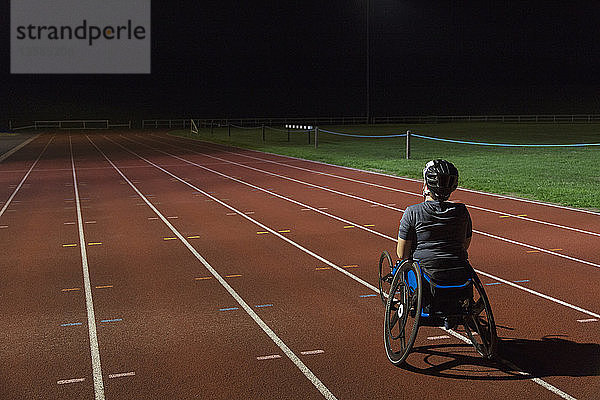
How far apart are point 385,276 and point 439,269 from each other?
821 millimetres

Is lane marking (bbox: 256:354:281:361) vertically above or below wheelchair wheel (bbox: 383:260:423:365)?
below

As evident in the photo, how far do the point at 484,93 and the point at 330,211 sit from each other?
6771 cm

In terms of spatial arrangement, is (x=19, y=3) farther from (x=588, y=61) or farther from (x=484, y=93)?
(x=588, y=61)

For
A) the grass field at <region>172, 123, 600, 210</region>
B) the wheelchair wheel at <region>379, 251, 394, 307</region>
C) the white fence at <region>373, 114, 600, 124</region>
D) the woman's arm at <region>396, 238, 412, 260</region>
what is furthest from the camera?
the white fence at <region>373, 114, 600, 124</region>

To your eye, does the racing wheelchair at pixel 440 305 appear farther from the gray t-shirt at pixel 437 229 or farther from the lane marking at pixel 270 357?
the lane marking at pixel 270 357

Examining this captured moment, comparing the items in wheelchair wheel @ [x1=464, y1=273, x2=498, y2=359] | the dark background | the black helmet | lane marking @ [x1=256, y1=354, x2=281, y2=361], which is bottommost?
lane marking @ [x1=256, y1=354, x2=281, y2=361]

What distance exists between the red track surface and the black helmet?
123cm

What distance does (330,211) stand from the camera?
12.1 m

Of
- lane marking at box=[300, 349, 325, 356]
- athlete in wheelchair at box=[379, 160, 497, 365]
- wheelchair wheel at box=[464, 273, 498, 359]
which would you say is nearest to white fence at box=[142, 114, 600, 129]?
lane marking at box=[300, 349, 325, 356]

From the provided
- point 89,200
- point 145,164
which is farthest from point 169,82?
point 89,200

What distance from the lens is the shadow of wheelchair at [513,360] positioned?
177 inches

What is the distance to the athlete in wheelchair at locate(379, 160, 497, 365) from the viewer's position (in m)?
4.43

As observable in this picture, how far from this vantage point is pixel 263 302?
6.32 metres

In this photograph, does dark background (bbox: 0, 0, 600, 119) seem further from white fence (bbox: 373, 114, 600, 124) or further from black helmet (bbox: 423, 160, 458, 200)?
black helmet (bbox: 423, 160, 458, 200)
